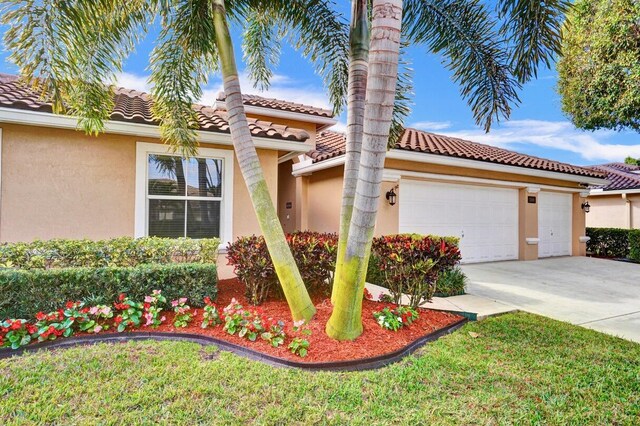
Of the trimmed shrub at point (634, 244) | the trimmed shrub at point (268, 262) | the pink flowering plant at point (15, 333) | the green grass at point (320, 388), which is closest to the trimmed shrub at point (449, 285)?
the trimmed shrub at point (268, 262)

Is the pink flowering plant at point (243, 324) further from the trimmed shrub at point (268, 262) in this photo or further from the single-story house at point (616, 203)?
the single-story house at point (616, 203)

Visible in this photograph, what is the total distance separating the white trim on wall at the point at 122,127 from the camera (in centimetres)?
623

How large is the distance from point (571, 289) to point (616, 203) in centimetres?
1428

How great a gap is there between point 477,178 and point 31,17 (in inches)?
491

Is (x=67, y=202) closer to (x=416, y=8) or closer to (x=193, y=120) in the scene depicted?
(x=193, y=120)

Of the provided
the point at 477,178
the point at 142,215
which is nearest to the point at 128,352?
the point at 142,215

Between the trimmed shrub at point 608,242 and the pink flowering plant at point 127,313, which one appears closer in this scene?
the pink flowering plant at point 127,313

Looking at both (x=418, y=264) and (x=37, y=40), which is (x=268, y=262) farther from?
(x=37, y=40)

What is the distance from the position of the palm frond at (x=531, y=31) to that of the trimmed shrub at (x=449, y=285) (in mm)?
4293

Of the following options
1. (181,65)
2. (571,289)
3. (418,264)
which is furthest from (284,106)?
(571,289)

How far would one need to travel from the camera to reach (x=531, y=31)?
19.4 feet

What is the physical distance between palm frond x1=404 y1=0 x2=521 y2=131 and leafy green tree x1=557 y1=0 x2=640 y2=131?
19.2 feet

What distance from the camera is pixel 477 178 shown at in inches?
486

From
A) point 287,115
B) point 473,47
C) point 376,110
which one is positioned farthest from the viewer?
point 287,115
